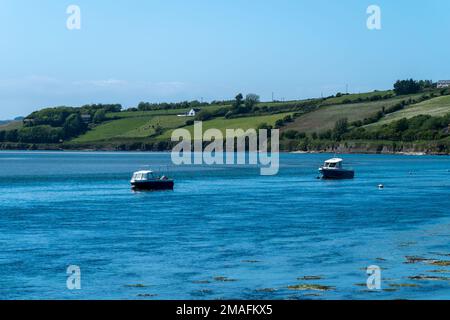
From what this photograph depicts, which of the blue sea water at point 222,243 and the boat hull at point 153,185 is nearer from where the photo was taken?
the blue sea water at point 222,243

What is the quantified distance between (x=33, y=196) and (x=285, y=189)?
3198 centimetres

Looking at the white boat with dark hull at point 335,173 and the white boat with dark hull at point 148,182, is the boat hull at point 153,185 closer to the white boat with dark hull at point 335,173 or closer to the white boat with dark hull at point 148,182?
the white boat with dark hull at point 148,182

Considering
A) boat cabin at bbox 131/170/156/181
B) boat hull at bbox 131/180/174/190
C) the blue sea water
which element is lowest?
the blue sea water

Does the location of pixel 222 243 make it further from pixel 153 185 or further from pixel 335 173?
pixel 335 173

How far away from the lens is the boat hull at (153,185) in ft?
348

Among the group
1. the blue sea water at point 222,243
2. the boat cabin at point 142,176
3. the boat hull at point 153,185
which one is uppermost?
the boat cabin at point 142,176

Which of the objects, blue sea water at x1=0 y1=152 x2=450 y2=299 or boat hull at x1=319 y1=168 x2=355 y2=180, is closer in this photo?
blue sea water at x1=0 y1=152 x2=450 y2=299

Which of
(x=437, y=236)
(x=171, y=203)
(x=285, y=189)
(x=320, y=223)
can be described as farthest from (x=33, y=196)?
(x=437, y=236)

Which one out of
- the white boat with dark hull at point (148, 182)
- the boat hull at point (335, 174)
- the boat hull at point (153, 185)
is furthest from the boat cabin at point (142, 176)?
the boat hull at point (335, 174)

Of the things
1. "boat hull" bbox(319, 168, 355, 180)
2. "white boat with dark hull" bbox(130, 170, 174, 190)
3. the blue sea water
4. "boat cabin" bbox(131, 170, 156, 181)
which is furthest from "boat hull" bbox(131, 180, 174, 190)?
"boat hull" bbox(319, 168, 355, 180)

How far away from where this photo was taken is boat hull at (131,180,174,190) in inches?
4181

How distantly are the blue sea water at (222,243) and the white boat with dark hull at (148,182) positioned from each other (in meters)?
4.04

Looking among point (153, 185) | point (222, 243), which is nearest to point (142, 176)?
point (153, 185)

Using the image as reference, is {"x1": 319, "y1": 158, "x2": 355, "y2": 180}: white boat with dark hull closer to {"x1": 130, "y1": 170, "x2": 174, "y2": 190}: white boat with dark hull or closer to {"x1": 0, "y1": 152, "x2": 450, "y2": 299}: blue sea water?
{"x1": 0, "y1": 152, "x2": 450, "y2": 299}: blue sea water
